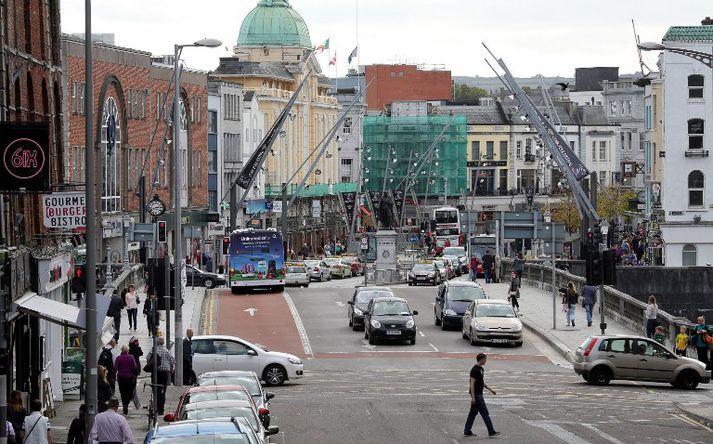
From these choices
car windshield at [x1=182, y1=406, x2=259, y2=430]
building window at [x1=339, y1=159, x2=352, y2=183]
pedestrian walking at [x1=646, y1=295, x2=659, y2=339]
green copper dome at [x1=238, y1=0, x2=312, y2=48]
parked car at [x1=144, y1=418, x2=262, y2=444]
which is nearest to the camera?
parked car at [x1=144, y1=418, x2=262, y2=444]

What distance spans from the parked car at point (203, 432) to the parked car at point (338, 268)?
68360 mm

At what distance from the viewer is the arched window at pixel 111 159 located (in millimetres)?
80938

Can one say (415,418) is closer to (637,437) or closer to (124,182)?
(637,437)

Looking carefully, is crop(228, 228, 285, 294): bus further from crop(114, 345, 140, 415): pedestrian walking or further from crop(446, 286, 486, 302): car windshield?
crop(114, 345, 140, 415): pedestrian walking

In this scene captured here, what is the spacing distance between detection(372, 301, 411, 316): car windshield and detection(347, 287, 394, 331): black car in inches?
101

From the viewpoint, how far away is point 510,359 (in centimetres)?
4606

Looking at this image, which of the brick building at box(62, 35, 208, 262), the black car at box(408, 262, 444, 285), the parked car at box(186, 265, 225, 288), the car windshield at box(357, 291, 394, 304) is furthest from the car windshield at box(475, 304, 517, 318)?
the black car at box(408, 262, 444, 285)

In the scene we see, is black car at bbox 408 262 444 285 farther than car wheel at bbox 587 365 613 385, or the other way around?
black car at bbox 408 262 444 285

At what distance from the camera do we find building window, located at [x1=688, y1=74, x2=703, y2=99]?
84.8 metres

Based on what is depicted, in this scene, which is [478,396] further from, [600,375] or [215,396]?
[600,375]

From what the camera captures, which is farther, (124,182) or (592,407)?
(124,182)

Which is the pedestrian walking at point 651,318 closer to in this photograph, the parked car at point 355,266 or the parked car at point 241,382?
the parked car at point 241,382

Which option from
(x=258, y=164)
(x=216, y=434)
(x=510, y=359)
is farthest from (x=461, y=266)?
(x=216, y=434)

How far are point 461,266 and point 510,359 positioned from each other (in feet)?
158
